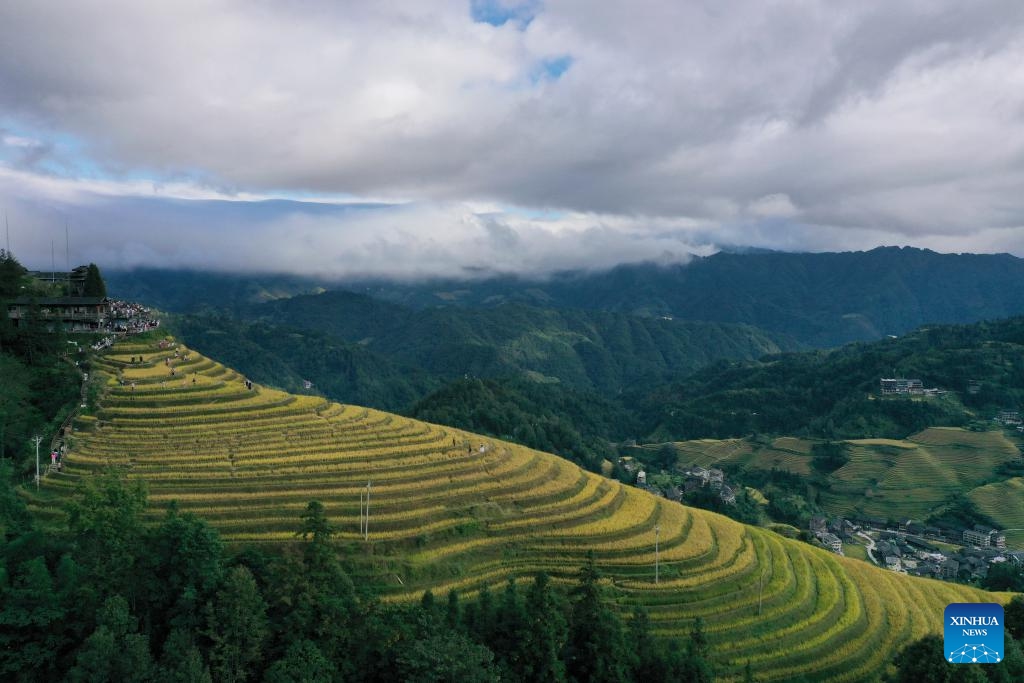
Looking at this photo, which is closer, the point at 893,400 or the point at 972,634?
the point at 972,634

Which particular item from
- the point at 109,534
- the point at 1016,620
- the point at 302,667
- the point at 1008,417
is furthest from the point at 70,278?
the point at 1008,417

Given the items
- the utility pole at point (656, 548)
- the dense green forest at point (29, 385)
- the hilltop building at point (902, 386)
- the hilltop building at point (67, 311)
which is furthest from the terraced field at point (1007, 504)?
the hilltop building at point (67, 311)

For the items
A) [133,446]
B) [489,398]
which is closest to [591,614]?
[133,446]

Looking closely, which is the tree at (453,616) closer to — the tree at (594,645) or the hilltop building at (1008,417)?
the tree at (594,645)

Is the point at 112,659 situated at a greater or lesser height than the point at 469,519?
greater

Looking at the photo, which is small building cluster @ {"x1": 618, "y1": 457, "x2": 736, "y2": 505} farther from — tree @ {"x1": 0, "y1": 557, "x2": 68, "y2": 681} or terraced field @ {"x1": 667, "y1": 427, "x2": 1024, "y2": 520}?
tree @ {"x1": 0, "y1": 557, "x2": 68, "y2": 681}

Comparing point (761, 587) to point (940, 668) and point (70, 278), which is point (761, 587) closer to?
point (940, 668)

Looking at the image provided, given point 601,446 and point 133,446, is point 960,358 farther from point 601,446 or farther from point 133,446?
point 133,446
